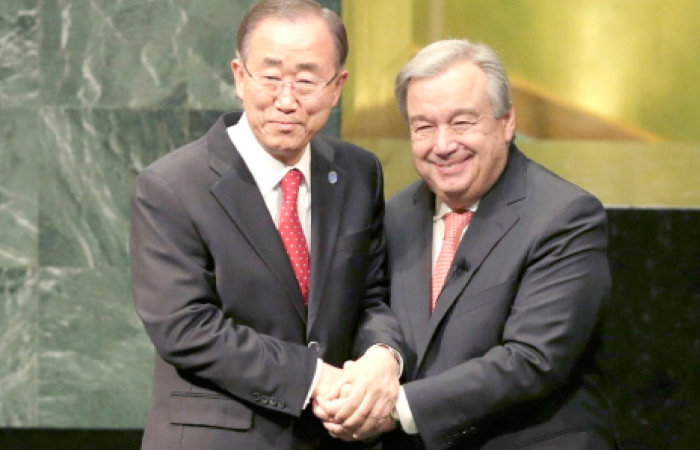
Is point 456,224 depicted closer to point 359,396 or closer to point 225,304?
point 359,396

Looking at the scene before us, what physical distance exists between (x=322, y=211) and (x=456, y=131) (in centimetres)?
40

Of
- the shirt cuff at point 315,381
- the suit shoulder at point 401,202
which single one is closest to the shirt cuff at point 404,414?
the shirt cuff at point 315,381

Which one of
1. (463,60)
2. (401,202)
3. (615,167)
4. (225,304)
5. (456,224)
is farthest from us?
(615,167)

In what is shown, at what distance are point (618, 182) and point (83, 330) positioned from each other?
2229 mm

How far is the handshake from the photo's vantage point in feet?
9.21

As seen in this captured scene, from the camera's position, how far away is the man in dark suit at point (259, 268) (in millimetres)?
2746

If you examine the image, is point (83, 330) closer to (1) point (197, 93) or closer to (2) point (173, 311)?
(1) point (197, 93)

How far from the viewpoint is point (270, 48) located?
2.81 m

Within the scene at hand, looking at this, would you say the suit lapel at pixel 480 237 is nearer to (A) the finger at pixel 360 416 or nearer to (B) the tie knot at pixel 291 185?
(A) the finger at pixel 360 416

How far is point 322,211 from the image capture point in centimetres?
293

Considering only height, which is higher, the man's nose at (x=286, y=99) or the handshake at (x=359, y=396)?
the man's nose at (x=286, y=99)

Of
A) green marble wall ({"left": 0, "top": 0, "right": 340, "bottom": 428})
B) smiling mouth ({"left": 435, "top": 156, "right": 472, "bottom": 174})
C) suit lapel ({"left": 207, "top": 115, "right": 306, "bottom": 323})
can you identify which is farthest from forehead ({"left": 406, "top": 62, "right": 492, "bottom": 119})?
green marble wall ({"left": 0, "top": 0, "right": 340, "bottom": 428})

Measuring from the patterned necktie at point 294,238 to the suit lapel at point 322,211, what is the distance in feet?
0.08

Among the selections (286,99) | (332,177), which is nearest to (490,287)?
(332,177)
